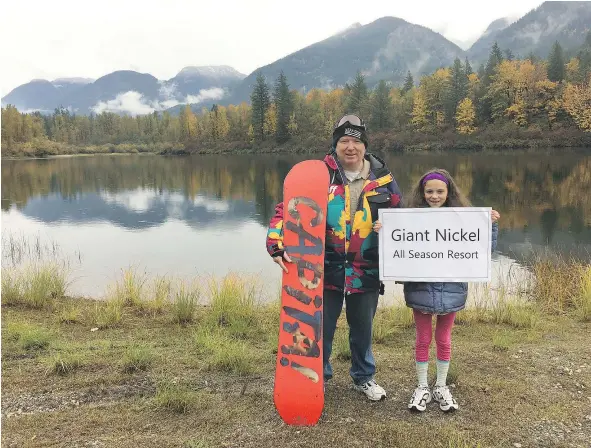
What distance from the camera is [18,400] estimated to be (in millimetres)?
3641

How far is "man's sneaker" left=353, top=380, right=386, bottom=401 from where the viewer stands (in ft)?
11.8

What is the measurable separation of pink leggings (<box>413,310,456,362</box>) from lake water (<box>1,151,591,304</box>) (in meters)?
4.70

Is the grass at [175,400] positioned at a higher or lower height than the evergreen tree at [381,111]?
lower

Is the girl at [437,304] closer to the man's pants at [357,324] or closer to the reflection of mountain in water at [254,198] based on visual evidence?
the man's pants at [357,324]

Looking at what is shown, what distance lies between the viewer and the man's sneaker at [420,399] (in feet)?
11.2

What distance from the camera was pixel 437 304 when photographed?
3406mm

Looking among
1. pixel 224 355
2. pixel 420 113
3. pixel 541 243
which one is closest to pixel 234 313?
pixel 224 355

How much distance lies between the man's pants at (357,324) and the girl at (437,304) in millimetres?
331

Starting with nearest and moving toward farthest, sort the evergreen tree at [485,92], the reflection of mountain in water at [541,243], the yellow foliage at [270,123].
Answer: the reflection of mountain in water at [541,243] → the evergreen tree at [485,92] → the yellow foliage at [270,123]

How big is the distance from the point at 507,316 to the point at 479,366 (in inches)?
78.1

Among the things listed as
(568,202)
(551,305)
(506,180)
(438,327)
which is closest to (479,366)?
(438,327)

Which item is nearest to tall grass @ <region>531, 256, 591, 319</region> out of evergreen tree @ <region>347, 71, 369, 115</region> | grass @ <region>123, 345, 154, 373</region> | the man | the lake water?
the lake water

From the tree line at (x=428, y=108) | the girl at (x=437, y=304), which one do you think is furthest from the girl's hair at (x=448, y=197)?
the tree line at (x=428, y=108)

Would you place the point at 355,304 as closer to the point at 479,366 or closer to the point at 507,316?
the point at 479,366
